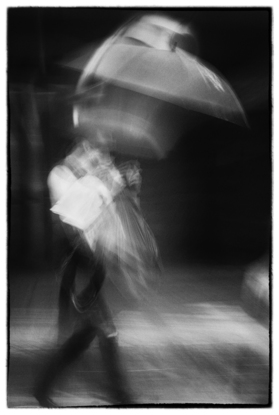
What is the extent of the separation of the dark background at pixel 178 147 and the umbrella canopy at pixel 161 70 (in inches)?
1.4

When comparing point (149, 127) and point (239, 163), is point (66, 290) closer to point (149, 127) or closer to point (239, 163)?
point (149, 127)

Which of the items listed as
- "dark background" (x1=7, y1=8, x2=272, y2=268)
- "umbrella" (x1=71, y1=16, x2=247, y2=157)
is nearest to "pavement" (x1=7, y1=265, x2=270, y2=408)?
"dark background" (x1=7, y1=8, x2=272, y2=268)

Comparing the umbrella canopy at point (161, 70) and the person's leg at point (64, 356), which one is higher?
the umbrella canopy at point (161, 70)

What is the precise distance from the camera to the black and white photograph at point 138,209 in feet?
4.52

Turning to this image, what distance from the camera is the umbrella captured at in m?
1.40

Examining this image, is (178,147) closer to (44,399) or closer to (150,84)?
(150,84)

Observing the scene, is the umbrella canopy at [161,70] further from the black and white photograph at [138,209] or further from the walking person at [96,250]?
the walking person at [96,250]

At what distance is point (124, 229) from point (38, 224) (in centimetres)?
31

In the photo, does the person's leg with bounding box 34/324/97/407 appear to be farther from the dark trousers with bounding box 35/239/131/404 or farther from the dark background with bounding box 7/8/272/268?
the dark background with bounding box 7/8/272/268

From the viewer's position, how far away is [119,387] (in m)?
1.38

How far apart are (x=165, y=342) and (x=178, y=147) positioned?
707 millimetres

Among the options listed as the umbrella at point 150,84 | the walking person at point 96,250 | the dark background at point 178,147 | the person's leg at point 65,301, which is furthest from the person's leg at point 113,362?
the umbrella at point 150,84

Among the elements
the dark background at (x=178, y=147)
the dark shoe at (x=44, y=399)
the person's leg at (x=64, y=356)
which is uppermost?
the dark background at (x=178, y=147)

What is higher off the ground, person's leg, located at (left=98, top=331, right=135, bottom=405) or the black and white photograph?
the black and white photograph
